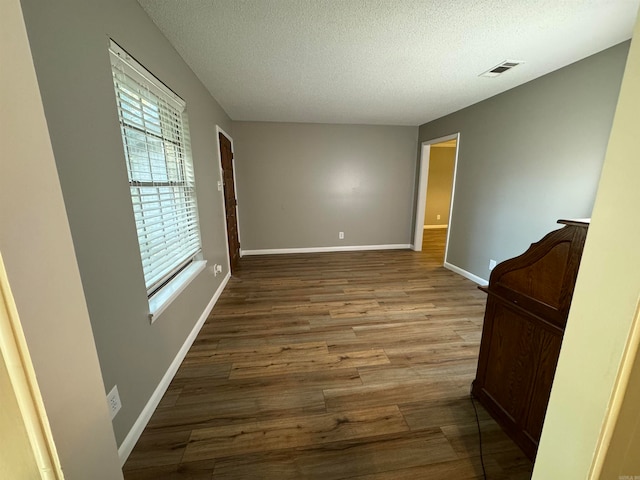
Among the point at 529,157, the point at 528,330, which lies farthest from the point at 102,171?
the point at 529,157

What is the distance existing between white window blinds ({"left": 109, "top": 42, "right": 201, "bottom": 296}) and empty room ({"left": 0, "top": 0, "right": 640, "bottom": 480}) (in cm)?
2

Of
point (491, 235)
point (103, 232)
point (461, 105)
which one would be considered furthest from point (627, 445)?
point (461, 105)

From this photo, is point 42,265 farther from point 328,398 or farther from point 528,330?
point 528,330

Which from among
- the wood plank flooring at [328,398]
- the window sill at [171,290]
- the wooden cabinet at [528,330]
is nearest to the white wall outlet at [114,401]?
the wood plank flooring at [328,398]

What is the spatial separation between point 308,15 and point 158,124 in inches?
48.8

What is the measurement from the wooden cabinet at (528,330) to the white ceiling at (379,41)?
1544 mm

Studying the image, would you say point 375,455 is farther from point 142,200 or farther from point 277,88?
point 277,88

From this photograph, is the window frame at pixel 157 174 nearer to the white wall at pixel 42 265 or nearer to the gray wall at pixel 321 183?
the white wall at pixel 42 265

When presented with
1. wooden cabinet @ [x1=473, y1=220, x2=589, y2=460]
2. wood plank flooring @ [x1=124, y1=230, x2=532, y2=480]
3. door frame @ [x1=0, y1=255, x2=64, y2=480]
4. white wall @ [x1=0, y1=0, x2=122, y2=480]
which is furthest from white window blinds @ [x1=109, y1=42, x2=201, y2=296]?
wooden cabinet @ [x1=473, y1=220, x2=589, y2=460]

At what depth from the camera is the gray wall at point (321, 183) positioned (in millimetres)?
4391

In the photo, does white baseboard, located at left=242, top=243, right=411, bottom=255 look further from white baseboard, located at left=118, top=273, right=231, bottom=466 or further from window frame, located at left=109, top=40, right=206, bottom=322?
window frame, located at left=109, top=40, right=206, bottom=322

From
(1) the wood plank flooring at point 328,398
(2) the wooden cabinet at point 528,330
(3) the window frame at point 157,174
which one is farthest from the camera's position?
(3) the window frame at point 157,174

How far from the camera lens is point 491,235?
3139 millimetres

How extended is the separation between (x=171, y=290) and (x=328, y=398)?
133cm
